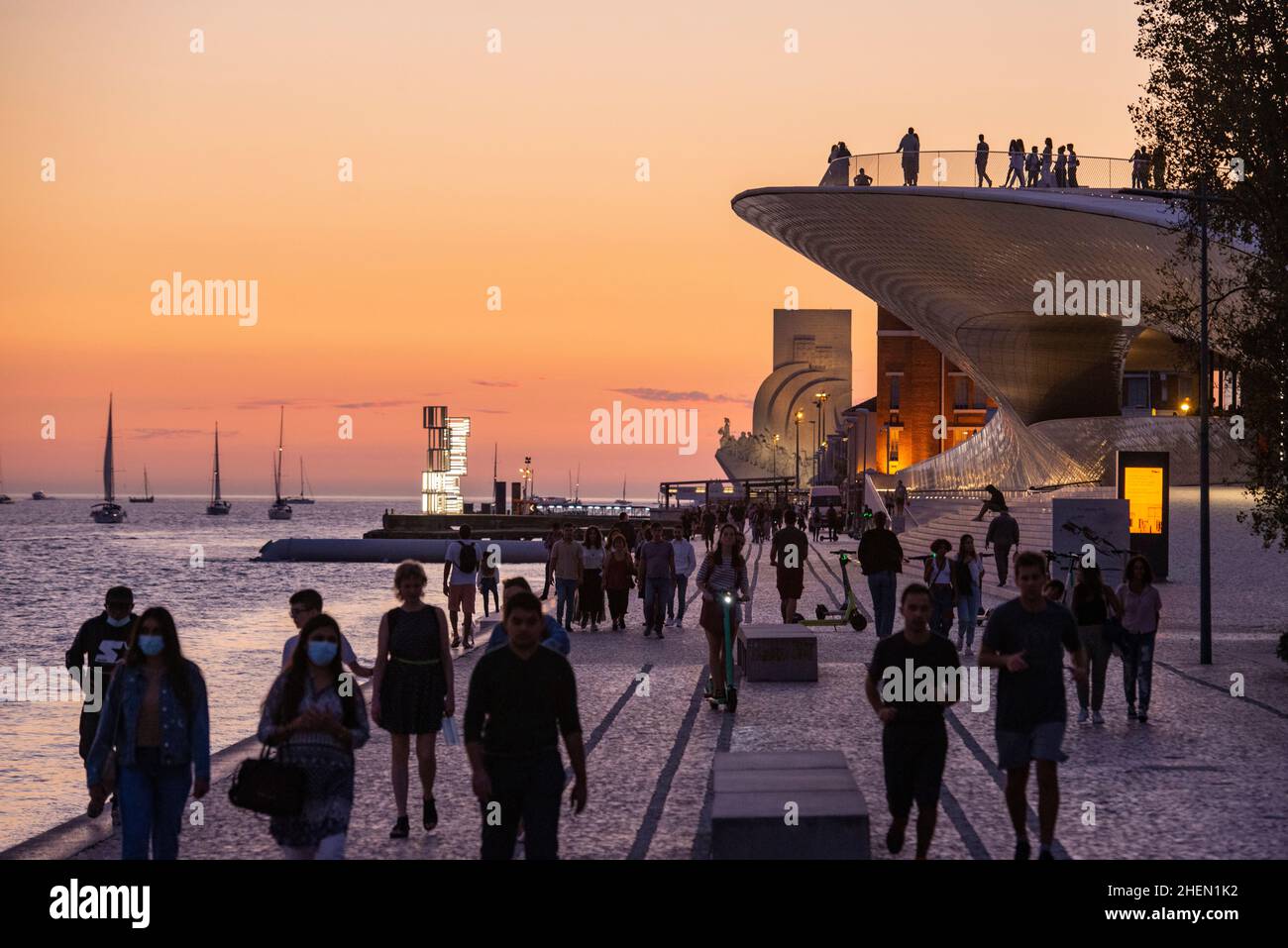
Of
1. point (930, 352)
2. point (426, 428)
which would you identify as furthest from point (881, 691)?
point (426, 428)

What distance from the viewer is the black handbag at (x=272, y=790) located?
688 cm

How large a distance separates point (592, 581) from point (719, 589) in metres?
10.4

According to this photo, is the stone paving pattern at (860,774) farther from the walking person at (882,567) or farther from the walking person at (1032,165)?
the walking person at (1032,165)

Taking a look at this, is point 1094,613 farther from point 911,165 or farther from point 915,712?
point 911,165

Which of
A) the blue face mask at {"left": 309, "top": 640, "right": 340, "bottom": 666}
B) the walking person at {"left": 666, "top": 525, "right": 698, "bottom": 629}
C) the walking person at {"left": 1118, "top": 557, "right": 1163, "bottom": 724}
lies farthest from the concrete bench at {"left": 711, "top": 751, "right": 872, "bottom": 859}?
the walking person at {"left": 666, "top": 525, "right": 698, "bottom": 629}

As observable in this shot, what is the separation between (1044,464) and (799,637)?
43443 mm

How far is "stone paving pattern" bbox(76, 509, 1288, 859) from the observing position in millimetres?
9188

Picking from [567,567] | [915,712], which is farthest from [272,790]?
[567,567]

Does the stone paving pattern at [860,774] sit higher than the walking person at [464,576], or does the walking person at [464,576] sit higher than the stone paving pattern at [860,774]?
the walking person at [464,576]

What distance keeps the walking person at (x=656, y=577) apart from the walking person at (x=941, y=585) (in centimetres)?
474

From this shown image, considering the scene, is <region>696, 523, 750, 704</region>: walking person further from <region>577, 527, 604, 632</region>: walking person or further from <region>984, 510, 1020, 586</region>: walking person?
<region>984, 510, 1020, 586</region>: walking person

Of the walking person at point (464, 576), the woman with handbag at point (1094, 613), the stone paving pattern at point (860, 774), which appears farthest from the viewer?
the walking person at point (464, 576)

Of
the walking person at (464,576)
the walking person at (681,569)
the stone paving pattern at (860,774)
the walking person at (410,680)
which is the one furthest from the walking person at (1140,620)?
the walking person at (681,569)
